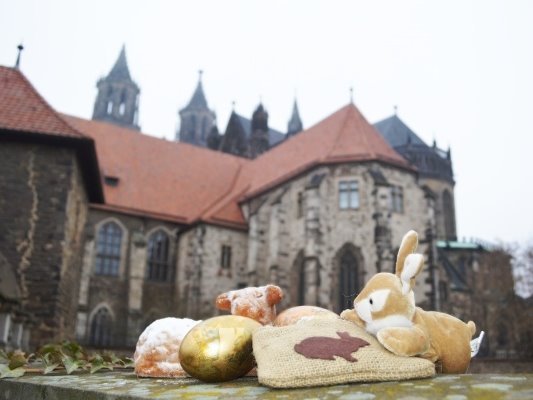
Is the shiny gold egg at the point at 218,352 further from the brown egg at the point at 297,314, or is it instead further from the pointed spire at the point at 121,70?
the pointed spire at the point at 121,70

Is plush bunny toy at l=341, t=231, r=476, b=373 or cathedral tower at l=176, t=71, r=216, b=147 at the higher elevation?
cathedral tower at l=176, t=71, r=216, b=147

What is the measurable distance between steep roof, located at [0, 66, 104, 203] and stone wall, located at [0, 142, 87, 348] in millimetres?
271

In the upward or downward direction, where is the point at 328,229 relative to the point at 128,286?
upward

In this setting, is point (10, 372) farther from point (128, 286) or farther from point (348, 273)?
point (128, 286)

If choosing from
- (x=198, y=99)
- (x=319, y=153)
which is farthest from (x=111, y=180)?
(x=198, y=99)

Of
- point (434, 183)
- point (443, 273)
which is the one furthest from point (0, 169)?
point (434, 183)

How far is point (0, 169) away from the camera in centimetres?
1250

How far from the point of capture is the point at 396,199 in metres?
22.0

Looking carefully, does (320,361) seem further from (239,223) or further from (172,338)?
(239,223)

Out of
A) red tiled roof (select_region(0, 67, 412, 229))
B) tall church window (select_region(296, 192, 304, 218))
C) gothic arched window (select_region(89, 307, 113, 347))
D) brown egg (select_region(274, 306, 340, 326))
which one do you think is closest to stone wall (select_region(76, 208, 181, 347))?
gothic arched window (select_region(89, 307, 113, 347))

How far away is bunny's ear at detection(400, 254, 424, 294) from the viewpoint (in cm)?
266

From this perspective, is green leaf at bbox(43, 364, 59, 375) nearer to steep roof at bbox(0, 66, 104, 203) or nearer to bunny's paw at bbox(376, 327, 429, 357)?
bunny's paw at bbox(376, 327, 429, 357)

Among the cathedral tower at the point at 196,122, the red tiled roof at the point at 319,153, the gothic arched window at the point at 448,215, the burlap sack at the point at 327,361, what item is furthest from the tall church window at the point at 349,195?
the cathedral tower at the point at 196,122

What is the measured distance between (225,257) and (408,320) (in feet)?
75.8
